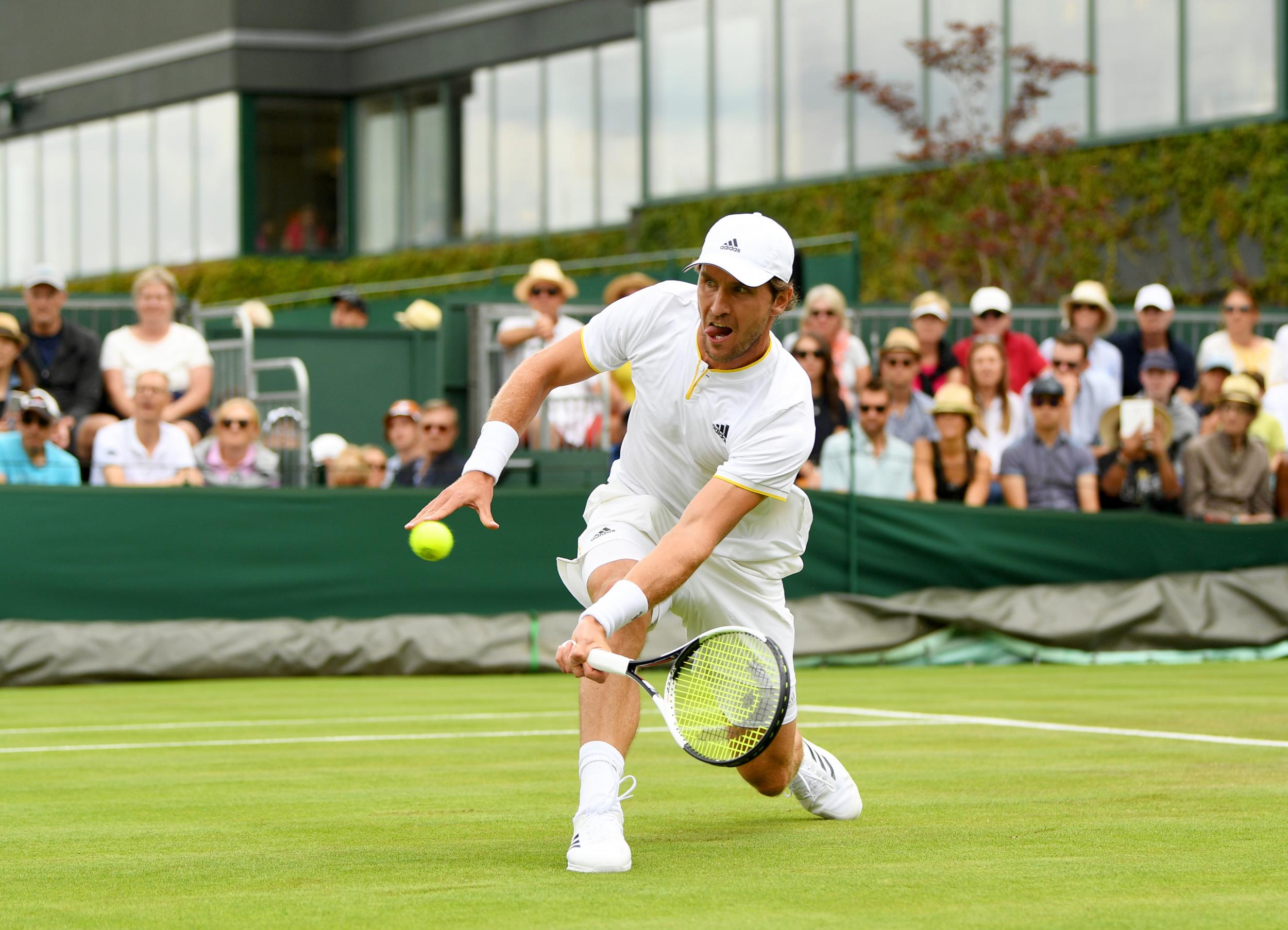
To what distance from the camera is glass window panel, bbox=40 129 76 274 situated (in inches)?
1494

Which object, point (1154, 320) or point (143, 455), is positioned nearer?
point (143, 455)

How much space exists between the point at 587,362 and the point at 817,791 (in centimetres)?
144

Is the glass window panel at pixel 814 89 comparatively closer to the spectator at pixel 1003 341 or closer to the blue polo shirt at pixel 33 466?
the spectator at pixel 1003 341

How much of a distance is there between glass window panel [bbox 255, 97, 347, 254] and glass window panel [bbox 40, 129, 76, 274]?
5932 millimetres

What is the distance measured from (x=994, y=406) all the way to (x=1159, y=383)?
1.39 m

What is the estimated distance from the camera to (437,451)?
12.5m

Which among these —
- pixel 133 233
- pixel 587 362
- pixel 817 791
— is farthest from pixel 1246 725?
pixel 133 233

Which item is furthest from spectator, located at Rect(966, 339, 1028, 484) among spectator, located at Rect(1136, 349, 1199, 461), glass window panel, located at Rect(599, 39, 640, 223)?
glass window panel, located at Rect(599, 39, 640, 223)

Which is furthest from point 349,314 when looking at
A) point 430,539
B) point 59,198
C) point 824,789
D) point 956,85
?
point 59,198

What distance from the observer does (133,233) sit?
36.7 metres

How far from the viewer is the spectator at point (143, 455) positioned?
11.8 m

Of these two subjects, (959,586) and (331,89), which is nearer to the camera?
(959,586)

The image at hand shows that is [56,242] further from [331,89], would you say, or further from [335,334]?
[335,334]

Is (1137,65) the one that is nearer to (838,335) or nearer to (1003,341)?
(1003,341)
